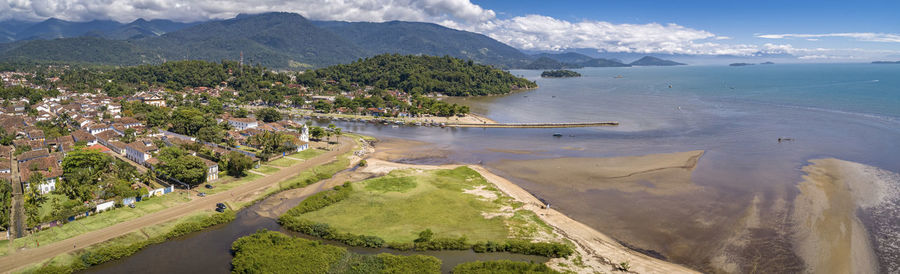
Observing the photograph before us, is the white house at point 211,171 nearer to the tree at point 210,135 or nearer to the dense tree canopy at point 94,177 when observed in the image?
the dense tree canopy at point 94,177

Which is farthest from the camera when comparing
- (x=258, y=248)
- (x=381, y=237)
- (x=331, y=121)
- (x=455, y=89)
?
(x=455, y=89)

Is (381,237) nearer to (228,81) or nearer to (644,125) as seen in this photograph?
(644,125)

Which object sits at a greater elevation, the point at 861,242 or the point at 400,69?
the point at 400,69

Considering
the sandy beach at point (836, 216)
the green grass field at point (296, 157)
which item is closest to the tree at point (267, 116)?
the green grass field at point (296, 157)

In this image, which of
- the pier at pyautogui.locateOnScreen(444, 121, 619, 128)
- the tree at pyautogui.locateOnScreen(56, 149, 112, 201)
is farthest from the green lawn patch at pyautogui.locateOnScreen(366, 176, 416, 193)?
the pier at pyautogui.locateOnScreen(444, 121, 619, 128)

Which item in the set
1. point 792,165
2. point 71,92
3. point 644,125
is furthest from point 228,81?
point 792,165

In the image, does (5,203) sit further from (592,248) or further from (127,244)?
(592,248)
